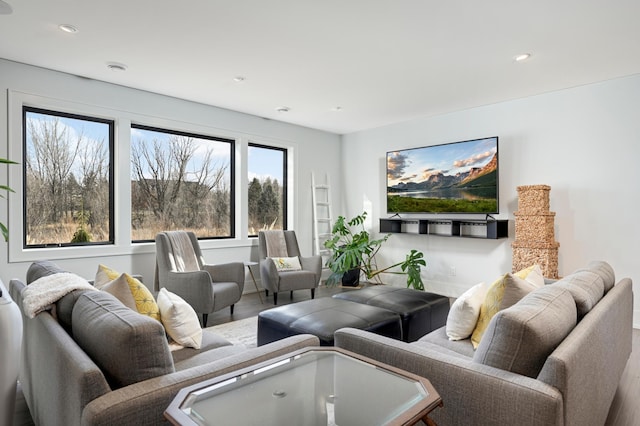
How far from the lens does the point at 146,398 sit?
1154 mm

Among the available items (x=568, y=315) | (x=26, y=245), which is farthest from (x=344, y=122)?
(x=568, y=315)

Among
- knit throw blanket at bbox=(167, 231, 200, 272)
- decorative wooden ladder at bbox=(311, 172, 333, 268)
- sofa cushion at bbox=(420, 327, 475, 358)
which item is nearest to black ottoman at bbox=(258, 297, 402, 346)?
sofa cushion at bbox=(420, 327, 475, 358)

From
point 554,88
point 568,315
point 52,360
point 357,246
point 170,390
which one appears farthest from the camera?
point 357,246

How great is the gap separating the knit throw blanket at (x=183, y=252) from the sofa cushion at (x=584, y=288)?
3.59 m

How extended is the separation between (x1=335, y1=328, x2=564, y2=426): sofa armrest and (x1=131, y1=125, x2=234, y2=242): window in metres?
3.80

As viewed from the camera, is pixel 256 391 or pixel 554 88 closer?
pixel 256 391

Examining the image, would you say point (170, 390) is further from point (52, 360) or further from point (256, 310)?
point (256, 310)

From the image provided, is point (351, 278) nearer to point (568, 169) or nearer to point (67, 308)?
point (568, 169)

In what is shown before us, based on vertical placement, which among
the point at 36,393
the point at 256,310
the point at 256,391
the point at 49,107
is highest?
the point at 49,107

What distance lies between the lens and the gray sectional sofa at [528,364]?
4.05 ft

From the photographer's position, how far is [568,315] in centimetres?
157

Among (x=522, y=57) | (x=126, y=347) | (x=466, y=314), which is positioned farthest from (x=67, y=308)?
(x=522, y=57)

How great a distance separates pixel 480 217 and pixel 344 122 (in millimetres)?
2407

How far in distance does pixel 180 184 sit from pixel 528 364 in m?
4.45
